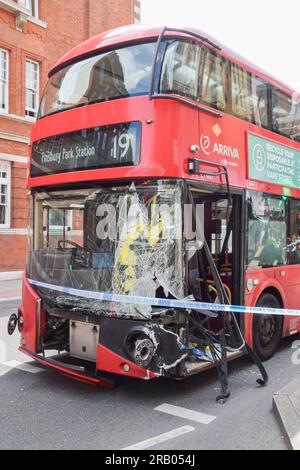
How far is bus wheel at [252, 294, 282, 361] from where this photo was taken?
6.08m

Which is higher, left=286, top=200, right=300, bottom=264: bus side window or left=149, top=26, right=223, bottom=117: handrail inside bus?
left=149, top=26, right=223, bottom=117: handrail inside bus

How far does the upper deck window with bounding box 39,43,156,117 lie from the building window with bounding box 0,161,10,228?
10659 mm

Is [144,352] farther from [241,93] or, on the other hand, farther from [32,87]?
[32,87]

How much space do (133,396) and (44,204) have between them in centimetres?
255

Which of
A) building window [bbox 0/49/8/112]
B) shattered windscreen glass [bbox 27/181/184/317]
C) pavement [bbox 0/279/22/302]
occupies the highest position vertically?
building window [bbox 0/49/8/112]

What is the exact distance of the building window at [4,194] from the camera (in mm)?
16047

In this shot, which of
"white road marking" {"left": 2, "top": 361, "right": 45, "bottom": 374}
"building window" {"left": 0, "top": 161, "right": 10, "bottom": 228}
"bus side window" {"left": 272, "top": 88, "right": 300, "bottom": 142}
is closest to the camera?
"white road marking" {"left": 2, "top": 361, "right": 45, "bottom": 374}

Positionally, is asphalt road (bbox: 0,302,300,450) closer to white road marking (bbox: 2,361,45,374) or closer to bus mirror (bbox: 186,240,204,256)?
white road marking (bbox: 2,361,45,374)

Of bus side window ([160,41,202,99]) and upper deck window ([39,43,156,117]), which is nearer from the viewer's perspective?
bus side window ([160,41,202,99])

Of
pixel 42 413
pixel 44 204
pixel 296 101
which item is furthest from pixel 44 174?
pixel 296 101

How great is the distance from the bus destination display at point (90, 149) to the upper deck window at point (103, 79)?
0.40m

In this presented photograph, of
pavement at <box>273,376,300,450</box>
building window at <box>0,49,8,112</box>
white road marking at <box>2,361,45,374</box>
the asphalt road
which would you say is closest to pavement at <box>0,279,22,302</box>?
building window at <box>0,49,8,112</box>

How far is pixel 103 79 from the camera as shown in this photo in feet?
17.4

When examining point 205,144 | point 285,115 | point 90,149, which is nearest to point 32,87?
point 285,115
